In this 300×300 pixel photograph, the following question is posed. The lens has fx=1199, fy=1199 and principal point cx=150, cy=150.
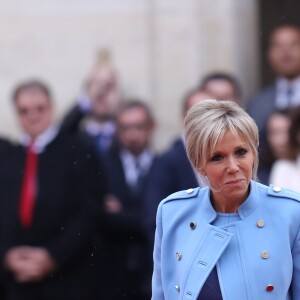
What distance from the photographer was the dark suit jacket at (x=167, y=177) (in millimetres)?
6746

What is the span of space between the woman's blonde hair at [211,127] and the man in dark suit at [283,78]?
11.2 feet

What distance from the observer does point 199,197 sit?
439 centimetres

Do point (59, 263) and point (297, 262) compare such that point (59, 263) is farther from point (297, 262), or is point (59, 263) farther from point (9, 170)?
point (297, 262)

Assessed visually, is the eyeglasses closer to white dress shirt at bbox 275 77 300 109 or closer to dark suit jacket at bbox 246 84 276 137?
dark suit jacket at bbox 246 84 276 137

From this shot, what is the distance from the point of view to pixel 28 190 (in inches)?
289

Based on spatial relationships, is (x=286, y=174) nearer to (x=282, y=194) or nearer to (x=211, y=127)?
(x=282, y=194)

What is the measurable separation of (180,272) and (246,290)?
28 cm

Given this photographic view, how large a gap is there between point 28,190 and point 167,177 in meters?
0.96

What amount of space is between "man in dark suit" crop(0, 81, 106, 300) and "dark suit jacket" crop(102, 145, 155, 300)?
0.85 ft

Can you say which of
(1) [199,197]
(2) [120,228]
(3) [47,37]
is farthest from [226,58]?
(1) [199,197]

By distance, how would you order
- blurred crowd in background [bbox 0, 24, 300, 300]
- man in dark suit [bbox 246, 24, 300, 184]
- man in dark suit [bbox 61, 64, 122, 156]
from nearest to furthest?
blurred crowd in background [bbox 0, 24, 300, 300] < man in dark suit [bbox 246, 24, 300, 184] < man in dark suit [bbox 61, 64, 122, 156]

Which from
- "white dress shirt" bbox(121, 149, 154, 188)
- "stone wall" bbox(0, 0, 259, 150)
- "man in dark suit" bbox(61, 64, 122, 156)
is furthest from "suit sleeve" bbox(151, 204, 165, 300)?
"stone wall" bbox(0, 0, 259, 150)

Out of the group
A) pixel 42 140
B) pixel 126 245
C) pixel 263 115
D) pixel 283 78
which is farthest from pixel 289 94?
pixel 42 140

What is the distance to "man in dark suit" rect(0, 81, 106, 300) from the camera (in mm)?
7297
